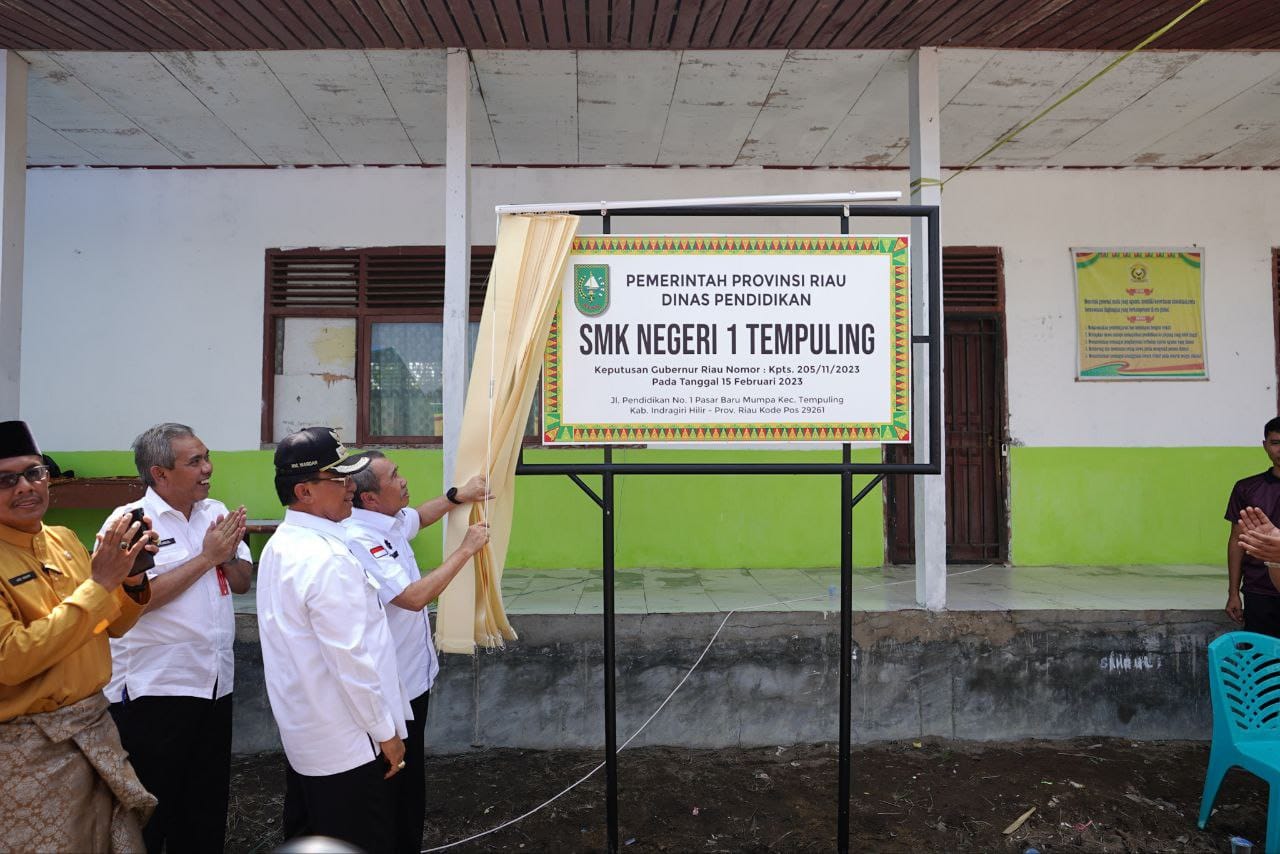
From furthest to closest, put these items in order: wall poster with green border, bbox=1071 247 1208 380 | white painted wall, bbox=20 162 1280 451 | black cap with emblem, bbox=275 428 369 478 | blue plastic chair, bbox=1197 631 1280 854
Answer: wall poster with green border, bbox=1071 247 1208 380 → white painted wall, bbox=20 162 1280 451 → blue plastic chair, bbox=1197 631 1280 854 → black cap with emblem, bbox=275 428 369 478

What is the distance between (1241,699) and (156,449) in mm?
4544

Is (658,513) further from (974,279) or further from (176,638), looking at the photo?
(176,638)

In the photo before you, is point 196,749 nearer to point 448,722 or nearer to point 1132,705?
point 448,722

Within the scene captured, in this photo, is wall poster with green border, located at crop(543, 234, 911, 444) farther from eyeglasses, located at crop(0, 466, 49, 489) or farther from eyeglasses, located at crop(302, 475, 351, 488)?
eyeglasses, located at crop(0, 466, 49, 489)

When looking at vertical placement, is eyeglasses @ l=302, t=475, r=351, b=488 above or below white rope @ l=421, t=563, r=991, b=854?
above

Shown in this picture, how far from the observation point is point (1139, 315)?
6.67 m

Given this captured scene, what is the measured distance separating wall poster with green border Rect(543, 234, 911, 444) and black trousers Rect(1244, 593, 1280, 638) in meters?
2.53

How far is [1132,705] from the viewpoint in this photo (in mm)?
4734

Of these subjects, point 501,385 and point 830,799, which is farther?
point 830,799

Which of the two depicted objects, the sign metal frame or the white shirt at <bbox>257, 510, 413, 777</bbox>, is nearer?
the white shirt at <bbox>257, 510, 413, 777</bbox>

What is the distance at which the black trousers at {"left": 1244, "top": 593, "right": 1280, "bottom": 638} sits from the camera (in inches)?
161

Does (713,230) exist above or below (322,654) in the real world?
above

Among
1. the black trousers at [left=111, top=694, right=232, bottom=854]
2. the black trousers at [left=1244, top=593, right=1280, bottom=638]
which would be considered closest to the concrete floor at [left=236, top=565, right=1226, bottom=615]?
the black trousers at [left=1244, top=593, right=1280, bottom=638]

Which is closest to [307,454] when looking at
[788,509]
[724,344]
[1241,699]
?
[724,344]
